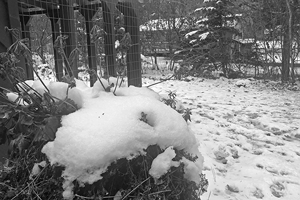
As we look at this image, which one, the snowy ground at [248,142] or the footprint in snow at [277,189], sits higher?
the snowy ground at [248,142]

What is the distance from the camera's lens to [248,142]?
10.3ft

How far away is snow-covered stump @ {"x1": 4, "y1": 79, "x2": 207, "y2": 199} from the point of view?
1008 millimetres

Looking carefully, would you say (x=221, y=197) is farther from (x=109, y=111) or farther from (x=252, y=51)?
(x=252, y=51)

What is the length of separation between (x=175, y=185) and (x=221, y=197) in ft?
3.40

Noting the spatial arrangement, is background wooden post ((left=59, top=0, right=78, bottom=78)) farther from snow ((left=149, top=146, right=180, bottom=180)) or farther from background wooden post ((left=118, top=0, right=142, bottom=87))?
snow ((left=149, top=146, right=180, bottom=180))

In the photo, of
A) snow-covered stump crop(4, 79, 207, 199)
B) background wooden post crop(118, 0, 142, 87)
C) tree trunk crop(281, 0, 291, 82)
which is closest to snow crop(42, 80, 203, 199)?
snow-covered stump crop(4, 79, 207, 199)

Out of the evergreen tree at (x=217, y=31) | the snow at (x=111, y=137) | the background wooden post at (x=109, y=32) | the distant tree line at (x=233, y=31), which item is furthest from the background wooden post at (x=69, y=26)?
the evergreen tree at (x=217, y=31)

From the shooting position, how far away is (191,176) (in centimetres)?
114

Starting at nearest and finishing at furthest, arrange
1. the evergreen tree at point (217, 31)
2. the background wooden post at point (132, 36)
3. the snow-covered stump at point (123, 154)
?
the snow-covered stump at point (123, 154) < the background wooden post at point (132, 36) < the evergreen tree at point (217, 31)

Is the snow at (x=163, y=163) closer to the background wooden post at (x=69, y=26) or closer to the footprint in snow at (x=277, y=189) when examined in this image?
the footprint in snow at (x=277, y=189)

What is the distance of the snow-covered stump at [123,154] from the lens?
1008 mm

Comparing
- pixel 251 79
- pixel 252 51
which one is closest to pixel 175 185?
pixel 251 79

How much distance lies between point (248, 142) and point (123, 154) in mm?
2463

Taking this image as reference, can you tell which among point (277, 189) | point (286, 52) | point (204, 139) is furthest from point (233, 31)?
point (277, 189)
